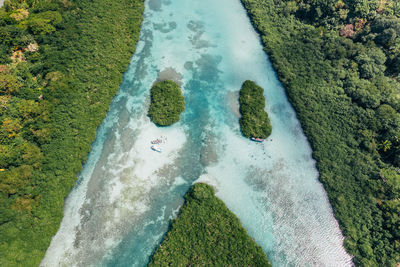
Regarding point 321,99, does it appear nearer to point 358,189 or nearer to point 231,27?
point 358,189

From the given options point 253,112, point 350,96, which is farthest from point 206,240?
point 350,96

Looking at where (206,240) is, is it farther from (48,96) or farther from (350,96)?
(350,96)

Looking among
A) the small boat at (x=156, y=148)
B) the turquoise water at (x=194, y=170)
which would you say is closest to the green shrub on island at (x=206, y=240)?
the turquoise water at (x=194, y=170)

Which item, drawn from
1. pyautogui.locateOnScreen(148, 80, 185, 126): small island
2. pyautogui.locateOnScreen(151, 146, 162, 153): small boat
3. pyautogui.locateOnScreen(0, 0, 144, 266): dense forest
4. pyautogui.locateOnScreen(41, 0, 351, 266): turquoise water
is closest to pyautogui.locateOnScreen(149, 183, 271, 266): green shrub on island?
pyautogui.locateOnScreen(41, 0, 351, 266): turquoise water

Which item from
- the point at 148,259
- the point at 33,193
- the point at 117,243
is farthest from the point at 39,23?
the point at 148,259

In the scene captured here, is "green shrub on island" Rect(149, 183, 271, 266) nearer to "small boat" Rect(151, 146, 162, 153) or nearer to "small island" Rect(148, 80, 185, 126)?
"small boat" Rect(151, 146, 162, 153)

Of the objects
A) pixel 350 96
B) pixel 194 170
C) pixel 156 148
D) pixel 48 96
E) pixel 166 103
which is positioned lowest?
pixel 194 170

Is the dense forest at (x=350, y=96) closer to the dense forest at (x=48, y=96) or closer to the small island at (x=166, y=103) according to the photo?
the small island at (x=166, y=103)
